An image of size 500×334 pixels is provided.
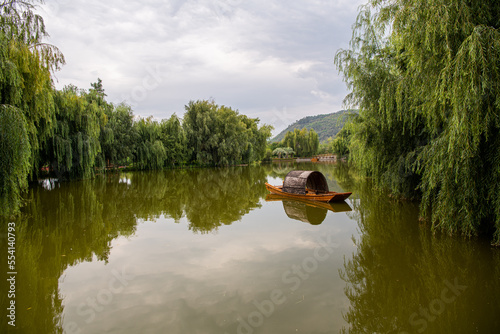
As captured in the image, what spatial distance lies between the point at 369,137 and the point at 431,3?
460 centimetres

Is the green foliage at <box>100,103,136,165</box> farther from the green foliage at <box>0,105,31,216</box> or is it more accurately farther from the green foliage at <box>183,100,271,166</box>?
the green foliage at <box>0,105,31,216</box>

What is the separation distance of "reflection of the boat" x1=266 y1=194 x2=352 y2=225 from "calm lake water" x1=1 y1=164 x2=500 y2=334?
268 mm

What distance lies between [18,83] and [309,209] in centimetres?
866

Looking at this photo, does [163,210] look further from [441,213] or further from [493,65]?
[493,65]

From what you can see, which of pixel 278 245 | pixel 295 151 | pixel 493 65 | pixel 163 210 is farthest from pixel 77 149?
pixel 295 151

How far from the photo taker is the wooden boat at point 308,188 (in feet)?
34.7

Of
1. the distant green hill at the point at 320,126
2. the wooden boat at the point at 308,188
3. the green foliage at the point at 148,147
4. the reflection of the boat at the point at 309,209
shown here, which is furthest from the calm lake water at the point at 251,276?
the distant green hill at the point at 320,126

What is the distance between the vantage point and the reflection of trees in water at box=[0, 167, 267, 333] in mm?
3842

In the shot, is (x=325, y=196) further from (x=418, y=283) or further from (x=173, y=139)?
(x=173, y=139)

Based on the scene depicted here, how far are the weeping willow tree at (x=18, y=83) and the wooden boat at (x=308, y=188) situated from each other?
8.59m

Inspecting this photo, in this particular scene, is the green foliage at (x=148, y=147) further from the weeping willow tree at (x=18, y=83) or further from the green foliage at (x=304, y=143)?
the green foliage at (x=304, y=143)

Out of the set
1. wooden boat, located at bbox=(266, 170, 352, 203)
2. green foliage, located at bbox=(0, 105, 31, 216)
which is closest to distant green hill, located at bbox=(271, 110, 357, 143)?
wooden boat, located at bbox=(266, 170, 352, 203)

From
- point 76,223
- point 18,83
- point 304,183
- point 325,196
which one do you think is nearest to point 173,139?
point 304,183

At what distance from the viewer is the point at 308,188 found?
1250 centimetres
